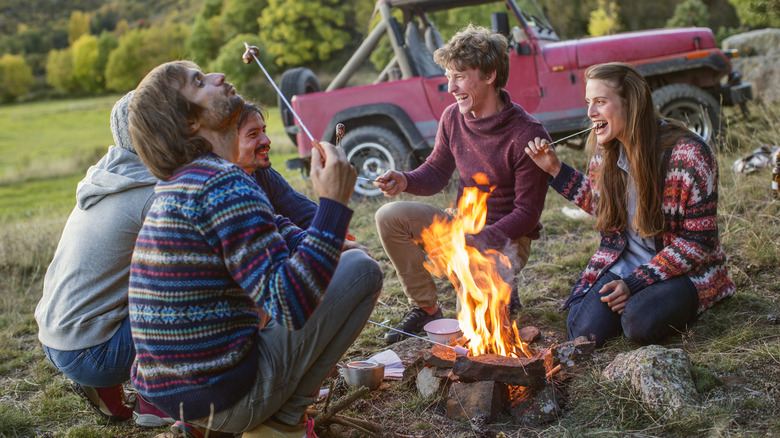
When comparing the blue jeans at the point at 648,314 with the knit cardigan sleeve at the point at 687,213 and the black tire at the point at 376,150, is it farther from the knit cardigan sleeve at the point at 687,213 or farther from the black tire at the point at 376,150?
the black tire at the point at 376,150

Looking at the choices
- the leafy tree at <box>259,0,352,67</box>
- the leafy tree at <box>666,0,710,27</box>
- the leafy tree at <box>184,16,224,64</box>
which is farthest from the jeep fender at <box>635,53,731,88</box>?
the leafy tree at <box>184,16,224,64</box>

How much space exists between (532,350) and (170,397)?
171 cm

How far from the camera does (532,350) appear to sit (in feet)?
9.62

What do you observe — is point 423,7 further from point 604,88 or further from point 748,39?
Result: point 748,39

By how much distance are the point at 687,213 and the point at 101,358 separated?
2.66m

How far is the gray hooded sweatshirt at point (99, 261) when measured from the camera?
8.21 feet

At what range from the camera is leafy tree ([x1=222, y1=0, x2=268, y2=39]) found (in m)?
49.1

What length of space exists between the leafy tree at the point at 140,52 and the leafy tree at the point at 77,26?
11501mm

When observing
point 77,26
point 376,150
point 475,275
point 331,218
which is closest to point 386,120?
point 376,150

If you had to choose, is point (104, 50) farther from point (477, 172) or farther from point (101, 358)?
point (101, 358)

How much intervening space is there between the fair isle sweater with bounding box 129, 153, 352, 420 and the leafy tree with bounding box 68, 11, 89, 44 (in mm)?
76519

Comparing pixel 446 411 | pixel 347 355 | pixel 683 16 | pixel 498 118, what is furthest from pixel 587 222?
pixel 683 16

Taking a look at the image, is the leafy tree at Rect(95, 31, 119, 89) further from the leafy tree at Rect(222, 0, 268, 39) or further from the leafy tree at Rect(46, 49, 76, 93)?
the leafy tree at Rect(222, 0, 268, 39)

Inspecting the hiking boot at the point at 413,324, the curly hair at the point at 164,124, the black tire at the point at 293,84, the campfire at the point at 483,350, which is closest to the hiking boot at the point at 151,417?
the campfire at the point at 483,350
